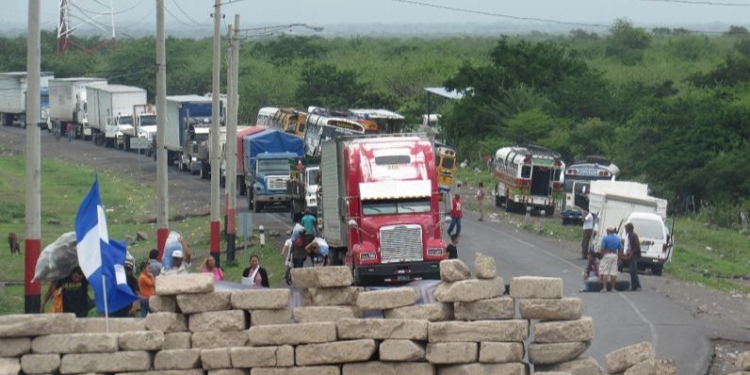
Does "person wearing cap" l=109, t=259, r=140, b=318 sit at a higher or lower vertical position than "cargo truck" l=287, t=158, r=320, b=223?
higher

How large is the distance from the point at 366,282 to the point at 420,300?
13688 millimetres

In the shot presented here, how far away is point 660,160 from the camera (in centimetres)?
5719

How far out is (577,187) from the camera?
165 ft

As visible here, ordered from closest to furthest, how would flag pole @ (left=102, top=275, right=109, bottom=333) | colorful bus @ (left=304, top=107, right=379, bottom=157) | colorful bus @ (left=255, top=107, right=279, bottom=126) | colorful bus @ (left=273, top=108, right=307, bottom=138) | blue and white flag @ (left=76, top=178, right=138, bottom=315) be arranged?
flag pole @ (left=102, top=275, right=109, bottom=333)
blue and white flag @ (left=76, top=178, right=138, bottom=315)
colorful bus @ (left=304, top=107, right=379, bottom=157)
colorful bus @ (left=273, top=108, right=307, bottom=138)
colorful bus @ (left=255, top=107, right=279, bottom=126)

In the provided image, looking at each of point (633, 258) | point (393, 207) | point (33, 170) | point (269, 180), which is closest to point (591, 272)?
point (633, 258)

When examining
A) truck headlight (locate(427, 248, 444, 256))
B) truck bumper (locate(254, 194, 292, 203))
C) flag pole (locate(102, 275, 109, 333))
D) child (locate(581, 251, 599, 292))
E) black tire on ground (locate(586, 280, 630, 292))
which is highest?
flag pole (locate(102, 275, 109, 333))

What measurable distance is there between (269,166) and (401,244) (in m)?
21.0

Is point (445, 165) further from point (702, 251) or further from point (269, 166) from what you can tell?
point (702, 251)

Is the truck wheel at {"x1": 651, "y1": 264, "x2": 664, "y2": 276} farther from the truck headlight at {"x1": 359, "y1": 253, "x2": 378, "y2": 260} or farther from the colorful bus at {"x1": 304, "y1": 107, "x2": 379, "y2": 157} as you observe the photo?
the colorful bus at {"x1": 304, "y1": 107, "x2": 379, "y2": 157}

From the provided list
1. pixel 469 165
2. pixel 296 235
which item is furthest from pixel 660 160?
pixel 296 235

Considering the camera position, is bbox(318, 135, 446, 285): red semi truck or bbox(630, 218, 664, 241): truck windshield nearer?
bbox(318, 135, 446, 285): red semi truck

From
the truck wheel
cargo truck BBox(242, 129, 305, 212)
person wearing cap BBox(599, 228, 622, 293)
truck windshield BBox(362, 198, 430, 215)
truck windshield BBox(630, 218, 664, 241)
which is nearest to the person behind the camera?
person wearing cap BBox(599, 228, 622, 293)

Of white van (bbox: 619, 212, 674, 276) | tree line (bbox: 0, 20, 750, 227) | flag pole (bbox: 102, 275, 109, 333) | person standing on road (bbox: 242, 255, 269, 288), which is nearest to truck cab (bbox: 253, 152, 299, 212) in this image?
tree line (bbox: 0, 20, 750, 227)

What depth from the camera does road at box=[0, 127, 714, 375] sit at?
23.0 meters
